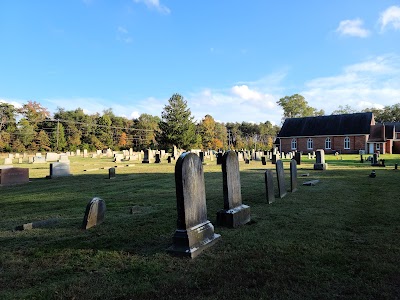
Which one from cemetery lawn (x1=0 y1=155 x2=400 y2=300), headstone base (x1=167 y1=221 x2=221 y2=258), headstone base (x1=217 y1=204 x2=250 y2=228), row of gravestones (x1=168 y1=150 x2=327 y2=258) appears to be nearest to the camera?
cemetery lawn (x1=0 y1=155 x2=400 y2=300)

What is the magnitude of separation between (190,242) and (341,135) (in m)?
53.7

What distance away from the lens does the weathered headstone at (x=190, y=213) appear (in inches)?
183

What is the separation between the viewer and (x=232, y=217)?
238 inches

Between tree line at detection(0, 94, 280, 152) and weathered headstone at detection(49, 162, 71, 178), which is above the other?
tree line at detection(0, 94, 280, 152)

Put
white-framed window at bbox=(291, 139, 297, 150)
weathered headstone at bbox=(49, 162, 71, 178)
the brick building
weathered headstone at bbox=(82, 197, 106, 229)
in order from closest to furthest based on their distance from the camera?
1. weathered headstone at bbox=(82, 197, 106, 229)
2. weathered headstone at bbox=(49, 162, 71, 178)
3. the brick building
4. white-framed window at bbox=(291, 139, 297, 150)

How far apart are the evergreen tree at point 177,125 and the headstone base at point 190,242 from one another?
48.7m

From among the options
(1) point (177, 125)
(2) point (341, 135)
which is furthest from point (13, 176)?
(2) point (341, 135)

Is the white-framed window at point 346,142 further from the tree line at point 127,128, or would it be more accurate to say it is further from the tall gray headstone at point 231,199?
the tall gray headstone at point 231,199

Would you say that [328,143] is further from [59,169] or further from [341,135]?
[59,169]

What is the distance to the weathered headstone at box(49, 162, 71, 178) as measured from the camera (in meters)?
17.6

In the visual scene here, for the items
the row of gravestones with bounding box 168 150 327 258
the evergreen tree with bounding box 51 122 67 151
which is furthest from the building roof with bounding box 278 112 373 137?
the row of gravestones with bounding box 168 150 327 258

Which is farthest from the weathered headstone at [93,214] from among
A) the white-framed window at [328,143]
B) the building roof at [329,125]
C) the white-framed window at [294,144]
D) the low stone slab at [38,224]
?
the white-framed window at [294,144]

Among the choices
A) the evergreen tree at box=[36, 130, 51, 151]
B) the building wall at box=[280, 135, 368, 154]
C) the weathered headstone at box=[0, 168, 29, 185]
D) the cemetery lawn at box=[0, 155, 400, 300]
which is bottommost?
the cemetery lawn at box=[0, 155, 400, 300]

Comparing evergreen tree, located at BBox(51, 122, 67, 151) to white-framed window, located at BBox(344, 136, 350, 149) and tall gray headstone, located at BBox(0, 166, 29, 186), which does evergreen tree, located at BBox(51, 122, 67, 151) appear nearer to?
tall gray headstone, located at BBox(0, 166, 29, 186)
